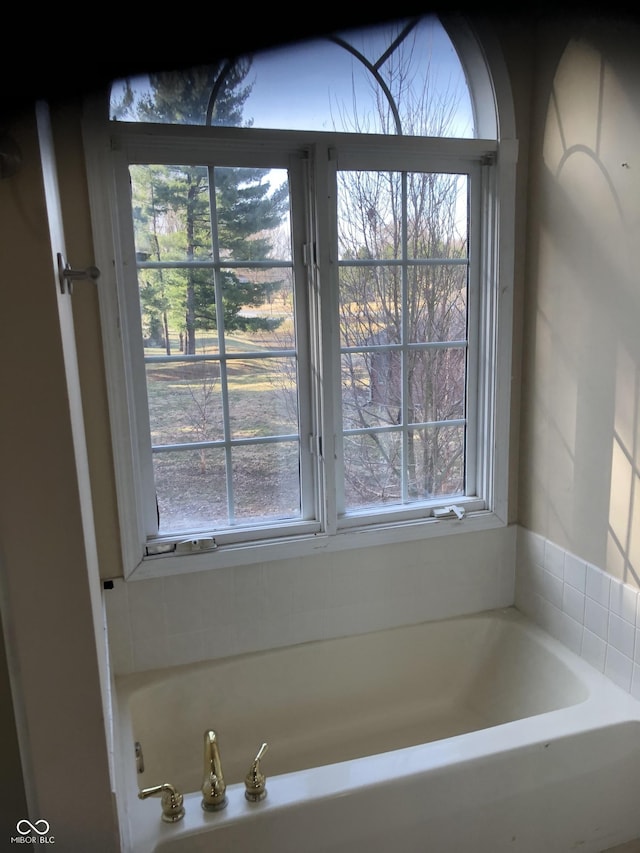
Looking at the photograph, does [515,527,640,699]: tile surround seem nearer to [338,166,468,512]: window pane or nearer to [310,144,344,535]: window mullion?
[338,166,468,512]: window pane

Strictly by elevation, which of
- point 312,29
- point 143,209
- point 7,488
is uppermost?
point 143,209

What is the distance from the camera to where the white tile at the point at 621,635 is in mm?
1835

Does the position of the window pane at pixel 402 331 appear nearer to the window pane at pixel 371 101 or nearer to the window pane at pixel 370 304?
the window pane at pixel 370 304

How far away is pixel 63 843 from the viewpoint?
43.4 inches

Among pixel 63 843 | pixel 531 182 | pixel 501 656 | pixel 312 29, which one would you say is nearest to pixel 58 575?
pixel 63 843

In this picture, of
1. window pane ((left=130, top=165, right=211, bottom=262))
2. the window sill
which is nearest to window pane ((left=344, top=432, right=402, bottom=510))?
the window sill

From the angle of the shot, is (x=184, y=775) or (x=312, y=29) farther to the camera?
(x=184, y=775)

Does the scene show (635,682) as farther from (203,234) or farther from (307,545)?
(203,234)

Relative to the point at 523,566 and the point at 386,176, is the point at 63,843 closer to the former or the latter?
the point at 523,566

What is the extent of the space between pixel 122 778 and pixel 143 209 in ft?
5.10

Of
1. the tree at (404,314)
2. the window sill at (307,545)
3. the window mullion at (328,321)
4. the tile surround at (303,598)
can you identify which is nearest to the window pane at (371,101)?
the tree at (404,314)

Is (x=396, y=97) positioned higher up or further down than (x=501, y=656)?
higher up

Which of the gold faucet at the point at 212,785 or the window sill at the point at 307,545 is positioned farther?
the window sill at the point at 307,545

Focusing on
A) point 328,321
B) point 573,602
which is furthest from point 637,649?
point 328,321
